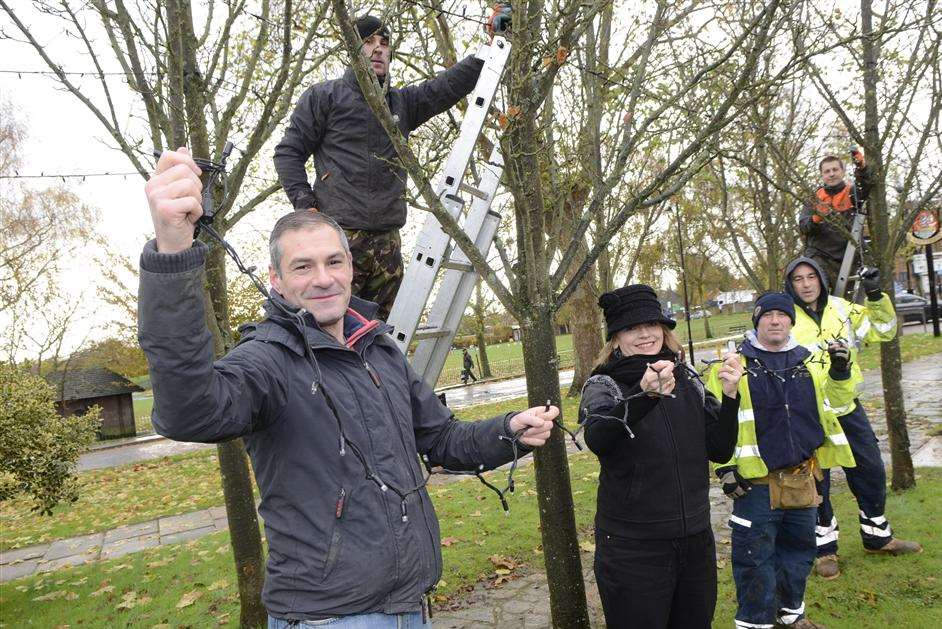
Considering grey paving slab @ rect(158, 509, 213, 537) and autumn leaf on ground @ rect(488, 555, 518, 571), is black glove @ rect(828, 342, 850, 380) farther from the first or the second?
grey paving slab @ rect(158, 509, 213, 537)

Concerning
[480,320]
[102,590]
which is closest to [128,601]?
[102,590]

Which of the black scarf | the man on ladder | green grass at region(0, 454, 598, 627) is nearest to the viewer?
the black scarf

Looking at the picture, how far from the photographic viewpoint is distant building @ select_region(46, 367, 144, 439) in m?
25.5

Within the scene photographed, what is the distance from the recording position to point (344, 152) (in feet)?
10.0

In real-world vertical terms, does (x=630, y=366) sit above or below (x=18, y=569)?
above

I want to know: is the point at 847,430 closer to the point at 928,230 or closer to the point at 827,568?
the point at 827,568

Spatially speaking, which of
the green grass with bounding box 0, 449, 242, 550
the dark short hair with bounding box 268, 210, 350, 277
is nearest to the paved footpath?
the green grass with bounding box 0, 449, 242, 550

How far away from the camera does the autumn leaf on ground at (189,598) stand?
4.79 m

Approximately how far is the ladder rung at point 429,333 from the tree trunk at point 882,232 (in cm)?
412

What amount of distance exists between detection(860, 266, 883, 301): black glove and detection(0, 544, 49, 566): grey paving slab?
8955 mm

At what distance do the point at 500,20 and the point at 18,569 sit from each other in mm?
7622

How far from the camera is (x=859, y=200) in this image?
5.29m

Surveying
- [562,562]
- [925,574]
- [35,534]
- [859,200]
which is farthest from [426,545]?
[35,534]

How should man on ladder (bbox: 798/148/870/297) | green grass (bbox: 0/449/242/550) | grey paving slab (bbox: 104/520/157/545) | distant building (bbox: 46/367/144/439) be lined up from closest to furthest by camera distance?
man on ladder (bbox: 798/148/870/297), grey paving slab (bbox: 104/520/157/545), green grass (bbox: 0/449/242/550), distant building (bbox: 46/367/144/439)
